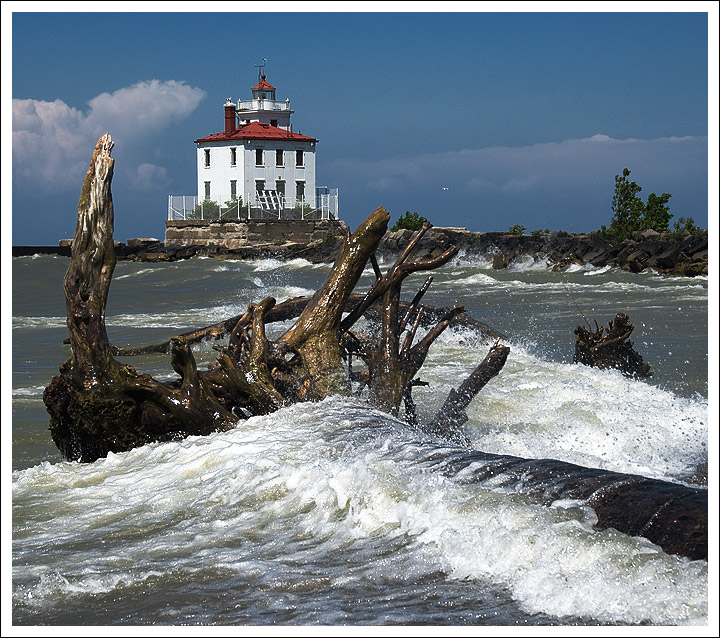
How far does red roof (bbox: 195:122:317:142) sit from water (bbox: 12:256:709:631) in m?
68.7

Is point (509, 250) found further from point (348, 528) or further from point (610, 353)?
point (348, 528)

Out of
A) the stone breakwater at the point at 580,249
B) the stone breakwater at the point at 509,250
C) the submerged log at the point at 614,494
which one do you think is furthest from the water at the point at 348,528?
the stone breakwater at the point at 509,250

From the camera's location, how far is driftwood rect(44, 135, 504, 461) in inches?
235

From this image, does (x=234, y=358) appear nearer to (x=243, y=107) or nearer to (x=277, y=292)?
(x=277, y=292)

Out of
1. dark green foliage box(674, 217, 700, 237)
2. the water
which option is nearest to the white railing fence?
dark green foliage box(674, 217, 700, 237)

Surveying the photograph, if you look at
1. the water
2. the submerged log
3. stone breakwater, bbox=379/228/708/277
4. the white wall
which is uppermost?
the white wall

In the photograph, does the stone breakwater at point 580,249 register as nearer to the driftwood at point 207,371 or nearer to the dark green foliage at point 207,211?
the driftwood at point 207,371

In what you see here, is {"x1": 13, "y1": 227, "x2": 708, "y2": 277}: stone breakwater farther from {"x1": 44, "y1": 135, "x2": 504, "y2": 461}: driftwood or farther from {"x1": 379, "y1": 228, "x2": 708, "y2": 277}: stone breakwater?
{"x1": 44, "y1": 135, "x2": 504, "y2": 461}: driftwood

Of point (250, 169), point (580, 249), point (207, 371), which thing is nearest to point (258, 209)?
point (250, 169)

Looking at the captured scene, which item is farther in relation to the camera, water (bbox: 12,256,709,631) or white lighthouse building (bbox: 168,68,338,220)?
white lighthouse building (bbox: 168,68,338,220)

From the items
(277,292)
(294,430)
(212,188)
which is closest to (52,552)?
(294,430)

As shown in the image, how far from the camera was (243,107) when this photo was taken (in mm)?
79125

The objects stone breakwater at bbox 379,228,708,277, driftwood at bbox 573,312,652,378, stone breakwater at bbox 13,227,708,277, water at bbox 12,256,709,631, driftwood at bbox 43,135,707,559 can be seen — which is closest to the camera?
water at bbox 12,256,709,631

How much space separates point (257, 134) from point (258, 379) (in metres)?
71.3
